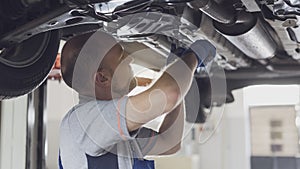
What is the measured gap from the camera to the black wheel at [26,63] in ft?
3.57

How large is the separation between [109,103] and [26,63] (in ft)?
0.91

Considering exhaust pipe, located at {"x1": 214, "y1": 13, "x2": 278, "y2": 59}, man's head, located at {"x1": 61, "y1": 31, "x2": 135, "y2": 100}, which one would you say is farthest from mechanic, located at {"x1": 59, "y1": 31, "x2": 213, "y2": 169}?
exhaust pipe, located at {"x1": 214, "y1": 13, "x2": 278, "y2": 59}

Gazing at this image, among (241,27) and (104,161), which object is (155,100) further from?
(241,27)

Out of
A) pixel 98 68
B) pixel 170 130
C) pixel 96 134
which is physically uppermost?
pixel 98 68

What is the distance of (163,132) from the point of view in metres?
1.39

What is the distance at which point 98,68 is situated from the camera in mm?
1139

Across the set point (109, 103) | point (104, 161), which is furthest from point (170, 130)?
point (109, 103)

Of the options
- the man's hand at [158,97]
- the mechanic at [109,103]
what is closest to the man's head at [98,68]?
the mechanic at [109,103]

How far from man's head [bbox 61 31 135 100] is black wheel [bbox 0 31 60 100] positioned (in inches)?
2.5

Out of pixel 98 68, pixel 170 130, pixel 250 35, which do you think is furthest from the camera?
pixel 170 130

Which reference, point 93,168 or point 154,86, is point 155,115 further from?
point 93,168

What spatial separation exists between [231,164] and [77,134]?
2920 millimetres

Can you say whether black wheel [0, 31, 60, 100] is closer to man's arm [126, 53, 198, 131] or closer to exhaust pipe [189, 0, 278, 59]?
man's arm [126, 53, 198, 131]

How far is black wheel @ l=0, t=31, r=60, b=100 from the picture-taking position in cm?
109
